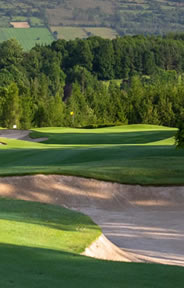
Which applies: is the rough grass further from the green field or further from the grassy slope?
the green field

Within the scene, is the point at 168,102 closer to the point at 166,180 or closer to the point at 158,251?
the point at 166,180

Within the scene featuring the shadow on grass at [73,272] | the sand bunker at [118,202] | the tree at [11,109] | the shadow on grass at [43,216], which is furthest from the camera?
the tree at [11,109]

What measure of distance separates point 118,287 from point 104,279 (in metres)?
0.38

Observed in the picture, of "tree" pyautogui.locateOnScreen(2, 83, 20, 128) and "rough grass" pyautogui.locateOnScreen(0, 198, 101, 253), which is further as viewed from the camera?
"tree" pyautogui.locateOnScreen(2, 83, 20, 128)

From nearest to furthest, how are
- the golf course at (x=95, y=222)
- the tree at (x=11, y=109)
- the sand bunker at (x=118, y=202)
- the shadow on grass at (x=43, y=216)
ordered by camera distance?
the golf course at (x=95, y=222), the shadow on grass at (x=43, y=216), the sand bunker at (x=118, y=202), the tree at (x=11, y=109)

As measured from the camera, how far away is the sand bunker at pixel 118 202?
13.8m

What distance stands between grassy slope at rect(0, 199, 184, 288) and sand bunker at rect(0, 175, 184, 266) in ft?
7.09

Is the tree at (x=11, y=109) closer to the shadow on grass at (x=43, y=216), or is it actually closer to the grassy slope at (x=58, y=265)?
the shadow on grass at (x=43, y=216)

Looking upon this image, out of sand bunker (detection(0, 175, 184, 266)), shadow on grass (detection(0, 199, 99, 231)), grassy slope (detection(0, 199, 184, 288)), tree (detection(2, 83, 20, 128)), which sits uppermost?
grassy slope (detection(0, 199, 184, 288))

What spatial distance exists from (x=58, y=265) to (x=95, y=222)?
7252 millimetres

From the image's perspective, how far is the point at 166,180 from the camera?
1819cm

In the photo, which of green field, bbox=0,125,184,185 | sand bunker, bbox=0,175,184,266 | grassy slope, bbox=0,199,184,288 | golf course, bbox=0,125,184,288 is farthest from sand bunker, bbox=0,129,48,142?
grassy slope, bbox=0,199,184,288

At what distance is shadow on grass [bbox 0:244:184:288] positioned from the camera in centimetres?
697

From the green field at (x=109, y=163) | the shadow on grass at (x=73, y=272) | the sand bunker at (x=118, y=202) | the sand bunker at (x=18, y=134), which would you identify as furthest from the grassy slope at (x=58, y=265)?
the sand bunker at (x=18, y=134)
